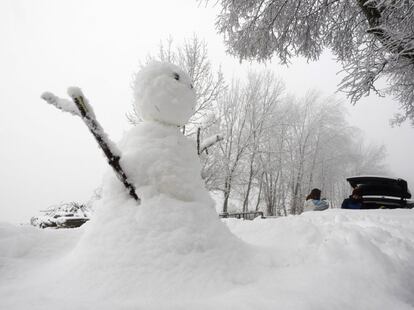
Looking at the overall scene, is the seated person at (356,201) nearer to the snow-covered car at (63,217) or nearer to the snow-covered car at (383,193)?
the snow-covered car at (383,193)

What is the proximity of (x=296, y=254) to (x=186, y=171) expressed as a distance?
91 cm

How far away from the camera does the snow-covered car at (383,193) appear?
21.1ft

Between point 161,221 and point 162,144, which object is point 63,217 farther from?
point 161,221

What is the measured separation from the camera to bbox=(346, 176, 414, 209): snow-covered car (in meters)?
6.44

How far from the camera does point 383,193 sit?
648 cm

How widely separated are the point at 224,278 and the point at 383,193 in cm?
706

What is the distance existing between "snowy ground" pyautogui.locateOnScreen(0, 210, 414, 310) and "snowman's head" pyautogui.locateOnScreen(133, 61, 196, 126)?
91cm

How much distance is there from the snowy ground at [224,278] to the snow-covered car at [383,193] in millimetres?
5743

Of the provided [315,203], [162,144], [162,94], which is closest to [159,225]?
[162,144]

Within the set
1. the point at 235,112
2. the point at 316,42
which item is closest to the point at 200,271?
the point at 316,42

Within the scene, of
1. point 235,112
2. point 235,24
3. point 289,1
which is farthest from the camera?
point 235,112

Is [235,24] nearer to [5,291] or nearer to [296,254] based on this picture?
[296,254]

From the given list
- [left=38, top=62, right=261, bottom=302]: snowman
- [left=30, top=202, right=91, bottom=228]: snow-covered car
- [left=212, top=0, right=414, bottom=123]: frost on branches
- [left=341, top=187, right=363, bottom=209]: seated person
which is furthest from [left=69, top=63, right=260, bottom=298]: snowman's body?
[left=341, top=187, right=363, bottom=209]: seated person

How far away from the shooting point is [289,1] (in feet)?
14.4
